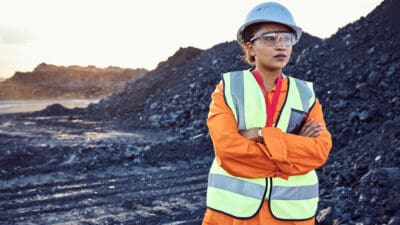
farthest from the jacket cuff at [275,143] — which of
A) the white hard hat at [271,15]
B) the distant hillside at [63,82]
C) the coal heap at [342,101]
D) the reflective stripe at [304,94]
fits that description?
the distant hillside at [63,82]

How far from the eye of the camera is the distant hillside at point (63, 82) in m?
37.8

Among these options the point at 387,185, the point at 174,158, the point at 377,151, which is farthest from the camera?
the point at 174,158

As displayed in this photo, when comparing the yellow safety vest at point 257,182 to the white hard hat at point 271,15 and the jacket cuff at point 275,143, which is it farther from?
the white hard hat at point 271,15

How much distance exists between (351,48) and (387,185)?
932 centimetres

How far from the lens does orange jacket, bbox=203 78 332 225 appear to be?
8.02ft

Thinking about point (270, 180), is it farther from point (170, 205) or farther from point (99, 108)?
point (99, 108)

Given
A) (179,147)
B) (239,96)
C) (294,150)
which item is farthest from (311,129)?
(179,147)

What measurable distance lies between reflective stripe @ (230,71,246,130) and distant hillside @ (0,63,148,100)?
35209mm

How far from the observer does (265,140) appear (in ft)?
7.98

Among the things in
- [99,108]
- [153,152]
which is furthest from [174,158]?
[99,108]

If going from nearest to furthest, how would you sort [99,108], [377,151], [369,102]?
[377,151] < [369,102] < [99,108]

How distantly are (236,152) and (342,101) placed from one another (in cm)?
1008

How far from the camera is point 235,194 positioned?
2469mm

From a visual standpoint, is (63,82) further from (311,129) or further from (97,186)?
(311,129)
